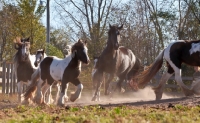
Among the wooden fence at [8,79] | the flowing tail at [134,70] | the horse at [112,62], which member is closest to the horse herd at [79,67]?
the horse at [112,62]

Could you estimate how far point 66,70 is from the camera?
1197 cm

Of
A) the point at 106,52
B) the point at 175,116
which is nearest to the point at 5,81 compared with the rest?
the point at 106,52

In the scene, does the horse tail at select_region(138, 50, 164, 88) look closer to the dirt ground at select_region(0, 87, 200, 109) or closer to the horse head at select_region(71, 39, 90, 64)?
the dirt ground at select_region(0, 87, 200, 109)

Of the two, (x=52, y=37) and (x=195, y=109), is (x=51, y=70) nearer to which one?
(x=195, y=109)

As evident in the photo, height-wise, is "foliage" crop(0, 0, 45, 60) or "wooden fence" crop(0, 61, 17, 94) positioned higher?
"foliage" crop(0, 0, 45, 60)

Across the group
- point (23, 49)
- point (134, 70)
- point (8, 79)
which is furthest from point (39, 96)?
point (8, 79)

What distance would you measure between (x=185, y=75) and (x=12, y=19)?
15.1 metres

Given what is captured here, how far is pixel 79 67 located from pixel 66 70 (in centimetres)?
39

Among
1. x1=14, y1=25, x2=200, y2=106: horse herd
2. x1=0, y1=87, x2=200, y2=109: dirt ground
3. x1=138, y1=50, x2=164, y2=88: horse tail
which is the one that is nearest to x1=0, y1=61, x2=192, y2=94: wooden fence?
x1=0, y1=87, x2=200, y2=109: dirt ground

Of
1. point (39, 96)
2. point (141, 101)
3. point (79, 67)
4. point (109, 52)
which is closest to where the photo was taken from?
point (79, 67)

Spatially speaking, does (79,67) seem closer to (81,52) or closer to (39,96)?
(81,52)

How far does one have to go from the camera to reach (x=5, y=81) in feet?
72.3

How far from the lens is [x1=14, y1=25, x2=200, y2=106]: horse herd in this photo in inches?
473

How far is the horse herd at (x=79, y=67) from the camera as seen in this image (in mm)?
12008
